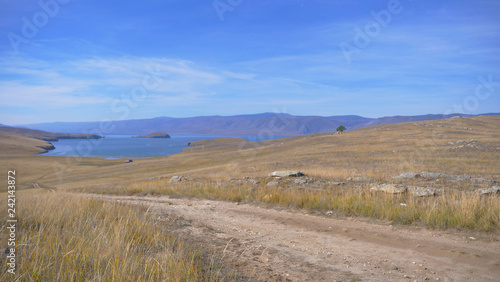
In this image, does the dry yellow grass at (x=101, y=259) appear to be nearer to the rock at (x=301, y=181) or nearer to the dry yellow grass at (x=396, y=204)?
the dry yellow grass at (x=396, y=204)

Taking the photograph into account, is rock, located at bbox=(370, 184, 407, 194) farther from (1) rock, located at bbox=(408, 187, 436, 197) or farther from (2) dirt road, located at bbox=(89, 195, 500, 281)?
(2) dirt road, located at bbox=(89, 195, 500, 281)

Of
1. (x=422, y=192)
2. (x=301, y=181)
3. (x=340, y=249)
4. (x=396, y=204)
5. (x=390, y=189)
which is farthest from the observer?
(x=301, y=181)

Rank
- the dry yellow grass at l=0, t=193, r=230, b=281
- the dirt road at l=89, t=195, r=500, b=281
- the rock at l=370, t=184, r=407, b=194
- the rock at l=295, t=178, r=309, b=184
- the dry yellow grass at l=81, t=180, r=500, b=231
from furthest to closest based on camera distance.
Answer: the rock at l=295, t=178, r=309, b=184 < the rock at l=370, t=184, r=407, b=194 < the dry yellow grass at l=81, t=180, r=500, b=231 < the dirt road at l=89, t=195, r=500, b=281 < the dry yellow grass at l=0, t=193, r=230, b=281

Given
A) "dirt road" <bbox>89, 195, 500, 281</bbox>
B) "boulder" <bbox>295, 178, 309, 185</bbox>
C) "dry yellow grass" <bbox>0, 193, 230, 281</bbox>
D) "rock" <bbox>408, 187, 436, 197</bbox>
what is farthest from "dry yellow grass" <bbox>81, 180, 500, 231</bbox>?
"dry yellow grass" <bbox>0, 193, 230, 281</bbox>

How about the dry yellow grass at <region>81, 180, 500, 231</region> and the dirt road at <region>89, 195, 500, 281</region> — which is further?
the dry yellow grass at <region>81, 180, 500, 231</region>

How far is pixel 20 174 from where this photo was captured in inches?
2459

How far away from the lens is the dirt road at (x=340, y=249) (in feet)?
16.8

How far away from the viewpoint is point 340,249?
6453 mm

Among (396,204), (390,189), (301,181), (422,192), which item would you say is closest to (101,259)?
(396,204)

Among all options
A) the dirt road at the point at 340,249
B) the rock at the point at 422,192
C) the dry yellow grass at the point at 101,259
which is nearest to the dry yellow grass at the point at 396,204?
the rock at the point at 422,192

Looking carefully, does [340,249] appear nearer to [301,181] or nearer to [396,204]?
[396,204]

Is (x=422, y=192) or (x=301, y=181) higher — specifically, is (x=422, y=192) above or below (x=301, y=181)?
above

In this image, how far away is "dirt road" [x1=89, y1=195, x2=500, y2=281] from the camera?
202 inches

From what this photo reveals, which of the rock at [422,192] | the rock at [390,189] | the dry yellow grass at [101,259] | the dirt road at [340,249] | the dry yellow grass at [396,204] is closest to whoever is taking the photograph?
the dry yellow grass at [101,259]
